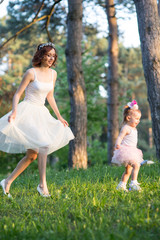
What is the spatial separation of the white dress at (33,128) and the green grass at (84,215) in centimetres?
75

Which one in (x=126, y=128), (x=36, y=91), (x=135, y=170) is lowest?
(x=135, y=170)

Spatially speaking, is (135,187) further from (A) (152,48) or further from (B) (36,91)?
(A) (152,48)

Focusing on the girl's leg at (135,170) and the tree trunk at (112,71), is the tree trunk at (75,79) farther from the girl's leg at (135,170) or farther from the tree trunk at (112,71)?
the tree trunk at (112,71)

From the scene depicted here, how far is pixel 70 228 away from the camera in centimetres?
293

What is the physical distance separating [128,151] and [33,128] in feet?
4.93

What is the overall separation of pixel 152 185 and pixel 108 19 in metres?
10.9

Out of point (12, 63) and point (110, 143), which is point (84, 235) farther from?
point (12, 63)

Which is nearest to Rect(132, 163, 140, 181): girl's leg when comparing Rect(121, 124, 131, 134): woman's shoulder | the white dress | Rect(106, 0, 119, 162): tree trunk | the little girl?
the little girl

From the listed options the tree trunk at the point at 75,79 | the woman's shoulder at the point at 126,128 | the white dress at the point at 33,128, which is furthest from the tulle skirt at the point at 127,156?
the tree trunk at the point at 75,79

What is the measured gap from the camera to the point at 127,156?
436cm

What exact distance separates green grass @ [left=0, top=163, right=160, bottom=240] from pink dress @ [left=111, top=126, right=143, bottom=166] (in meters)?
0.42

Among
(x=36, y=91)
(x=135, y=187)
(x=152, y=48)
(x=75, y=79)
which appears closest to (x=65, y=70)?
(x=75, y=79)

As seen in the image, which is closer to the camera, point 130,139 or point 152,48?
point 130,139

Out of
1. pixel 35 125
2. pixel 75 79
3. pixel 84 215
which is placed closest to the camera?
pixel 84 215
